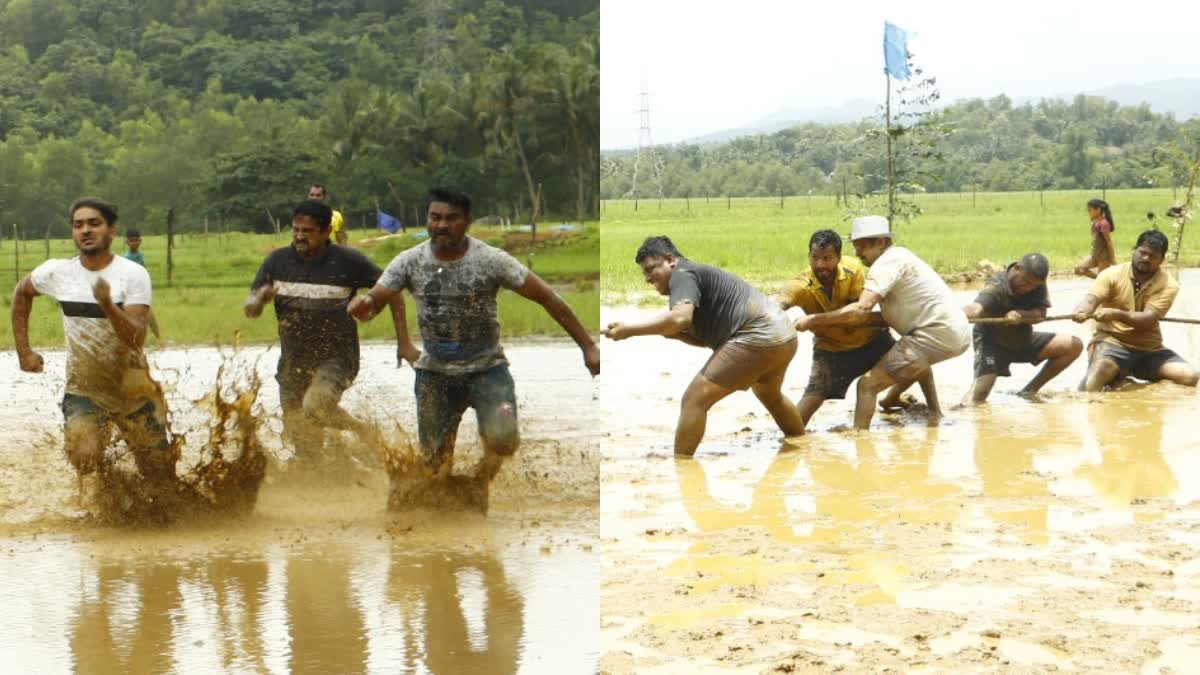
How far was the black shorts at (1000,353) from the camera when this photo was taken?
9422 millimetres

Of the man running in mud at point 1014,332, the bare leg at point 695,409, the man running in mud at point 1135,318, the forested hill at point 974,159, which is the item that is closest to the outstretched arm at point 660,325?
the bare leg at point 695,409

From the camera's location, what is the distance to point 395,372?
13531 mm

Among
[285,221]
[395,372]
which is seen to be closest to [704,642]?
[395,372]

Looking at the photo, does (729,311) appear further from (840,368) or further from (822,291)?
(840,368)

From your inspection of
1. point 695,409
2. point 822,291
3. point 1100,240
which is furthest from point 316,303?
point 1100,240

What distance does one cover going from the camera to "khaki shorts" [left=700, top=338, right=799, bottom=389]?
292 inches

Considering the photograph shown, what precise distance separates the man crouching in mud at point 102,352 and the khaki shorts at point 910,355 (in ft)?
12.0

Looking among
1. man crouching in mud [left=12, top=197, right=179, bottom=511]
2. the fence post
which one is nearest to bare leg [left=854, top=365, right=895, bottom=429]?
man crouching in mud [left=12, top=197, right=179, bottom=511]

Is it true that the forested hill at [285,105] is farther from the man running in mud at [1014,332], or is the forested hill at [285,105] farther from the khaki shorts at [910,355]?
the khaki shorts at [910,355]

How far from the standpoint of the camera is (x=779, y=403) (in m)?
7.96

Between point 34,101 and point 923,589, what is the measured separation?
12.6 metres

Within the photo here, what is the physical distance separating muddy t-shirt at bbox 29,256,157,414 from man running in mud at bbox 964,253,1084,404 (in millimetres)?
4844

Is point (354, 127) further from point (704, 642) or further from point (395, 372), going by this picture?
point (704, 642)

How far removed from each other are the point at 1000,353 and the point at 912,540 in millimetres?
3955
